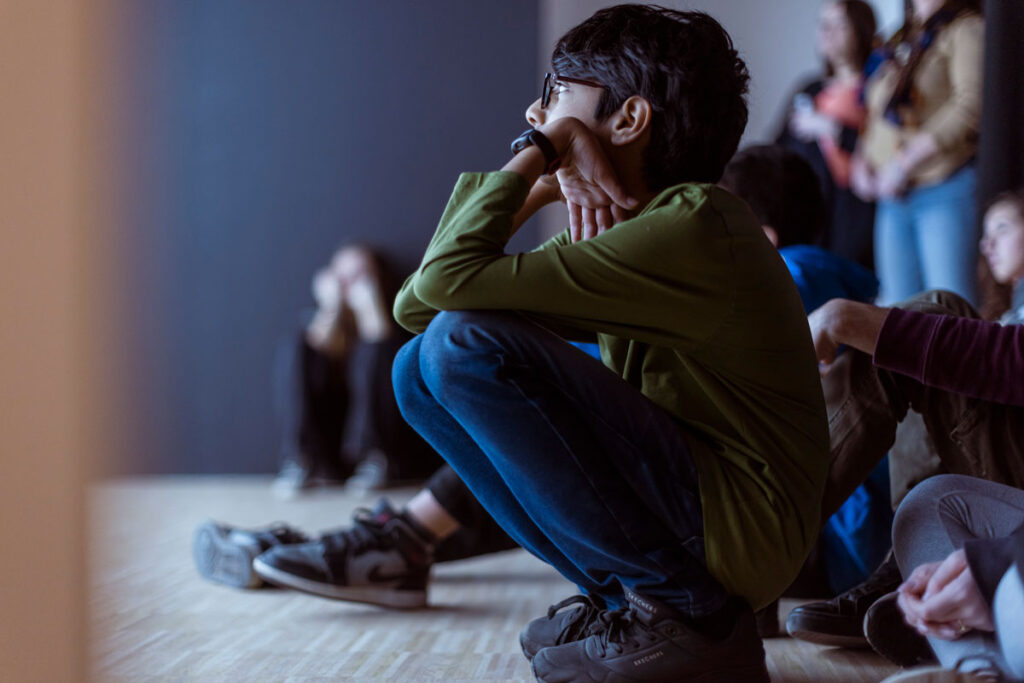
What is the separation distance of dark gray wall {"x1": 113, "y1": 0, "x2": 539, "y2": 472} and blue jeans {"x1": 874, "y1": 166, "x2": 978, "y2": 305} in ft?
5.31

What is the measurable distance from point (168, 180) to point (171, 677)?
9.55ft

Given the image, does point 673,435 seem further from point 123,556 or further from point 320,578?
point 123,556

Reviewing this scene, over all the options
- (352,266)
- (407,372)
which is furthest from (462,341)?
(352,266)

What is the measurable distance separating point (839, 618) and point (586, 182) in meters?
0.68

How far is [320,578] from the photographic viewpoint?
1521 millimetres

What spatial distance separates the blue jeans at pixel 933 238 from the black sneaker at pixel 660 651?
1.47 m

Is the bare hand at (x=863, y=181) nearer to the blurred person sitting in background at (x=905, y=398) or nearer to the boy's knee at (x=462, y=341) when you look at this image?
the blurred person sitting in background at (x=905, y=398)

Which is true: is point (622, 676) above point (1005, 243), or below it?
below

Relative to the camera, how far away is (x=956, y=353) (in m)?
1.12

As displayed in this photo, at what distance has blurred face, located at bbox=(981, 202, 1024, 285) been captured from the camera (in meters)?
1.48

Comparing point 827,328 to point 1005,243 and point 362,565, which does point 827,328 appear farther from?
point 362,565

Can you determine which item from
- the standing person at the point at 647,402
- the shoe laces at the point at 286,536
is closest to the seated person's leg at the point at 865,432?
the standing person at the point at 647,402

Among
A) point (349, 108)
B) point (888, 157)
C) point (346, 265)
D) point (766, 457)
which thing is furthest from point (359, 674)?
point (349, 108)

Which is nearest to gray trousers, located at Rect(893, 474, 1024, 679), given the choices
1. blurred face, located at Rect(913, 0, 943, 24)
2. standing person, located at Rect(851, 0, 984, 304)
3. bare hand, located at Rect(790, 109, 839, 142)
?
standing person, located at Rect(851, 0, 984, 304)
